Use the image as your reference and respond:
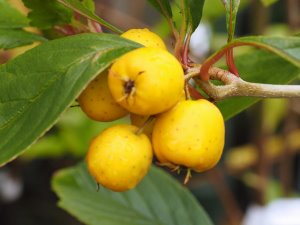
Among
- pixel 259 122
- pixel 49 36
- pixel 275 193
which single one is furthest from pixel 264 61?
pixel 275 193

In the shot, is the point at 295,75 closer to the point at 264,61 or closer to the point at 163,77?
the point at 264,61

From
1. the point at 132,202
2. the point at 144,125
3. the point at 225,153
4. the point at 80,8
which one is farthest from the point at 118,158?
the point at 225,153

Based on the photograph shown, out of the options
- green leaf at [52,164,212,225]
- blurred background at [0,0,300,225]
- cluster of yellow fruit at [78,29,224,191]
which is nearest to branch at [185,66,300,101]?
cluster of yellow fruit at [78,29,224,191]

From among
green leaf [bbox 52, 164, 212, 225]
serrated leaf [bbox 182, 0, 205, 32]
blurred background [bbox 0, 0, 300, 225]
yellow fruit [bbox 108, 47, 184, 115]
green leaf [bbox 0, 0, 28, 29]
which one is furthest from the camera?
blurred background [bbox 0, 0, 300, 225]

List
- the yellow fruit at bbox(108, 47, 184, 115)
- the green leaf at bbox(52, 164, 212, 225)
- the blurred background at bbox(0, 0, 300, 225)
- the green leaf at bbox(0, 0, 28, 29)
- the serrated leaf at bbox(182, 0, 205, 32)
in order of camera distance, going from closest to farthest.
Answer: the yellow fruit at bbox(108, 47, 184, 115), the serrated leaf at bbox(182, 0, 205, 32), the green leaf at bbox(0, 0, 28, 29), the green leaf at bbox(52, 164, 212, 225), the blurred background at bbox(0, 0, 300, 225)

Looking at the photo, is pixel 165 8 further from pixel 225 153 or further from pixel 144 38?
pixel 225 153

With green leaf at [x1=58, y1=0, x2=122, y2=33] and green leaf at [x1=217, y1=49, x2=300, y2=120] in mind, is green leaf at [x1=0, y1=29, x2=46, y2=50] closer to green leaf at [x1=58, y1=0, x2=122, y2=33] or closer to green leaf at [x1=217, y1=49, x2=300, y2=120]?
green leaf at [x1=58, y1=0, x2=122, y2=33]
